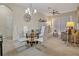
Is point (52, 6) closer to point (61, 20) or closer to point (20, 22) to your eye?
point (61, 20)

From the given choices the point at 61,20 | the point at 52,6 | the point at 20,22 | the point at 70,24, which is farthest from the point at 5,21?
the point at 70,24

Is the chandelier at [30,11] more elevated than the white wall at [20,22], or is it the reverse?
the chandelier at [30,11]

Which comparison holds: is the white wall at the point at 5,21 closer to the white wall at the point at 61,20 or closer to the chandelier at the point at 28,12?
the chandelier at the point at 28,12

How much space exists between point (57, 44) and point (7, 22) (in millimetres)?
1065

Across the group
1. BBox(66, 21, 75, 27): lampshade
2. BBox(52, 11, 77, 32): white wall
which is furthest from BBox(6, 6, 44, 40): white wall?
BBox(66, 21, 75, 27): lampshade

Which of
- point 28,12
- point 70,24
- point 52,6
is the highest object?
point 52,6

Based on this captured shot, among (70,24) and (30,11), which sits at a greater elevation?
(30,11)

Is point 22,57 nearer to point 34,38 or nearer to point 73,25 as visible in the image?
point 34,38

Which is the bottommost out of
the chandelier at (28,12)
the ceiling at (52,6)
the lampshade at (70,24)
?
the lampshade at (70,24)

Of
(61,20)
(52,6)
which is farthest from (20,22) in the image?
(61,20)

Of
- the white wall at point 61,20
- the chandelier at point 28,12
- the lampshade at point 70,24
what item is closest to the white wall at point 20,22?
the chandelier at point 28,12

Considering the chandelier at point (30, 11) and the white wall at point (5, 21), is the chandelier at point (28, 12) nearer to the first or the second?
the chandelier at point (30, 11)

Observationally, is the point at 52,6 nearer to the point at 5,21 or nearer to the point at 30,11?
the point at 30,11

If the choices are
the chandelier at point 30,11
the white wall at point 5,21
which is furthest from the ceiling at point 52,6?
the white wall at point 5,21
